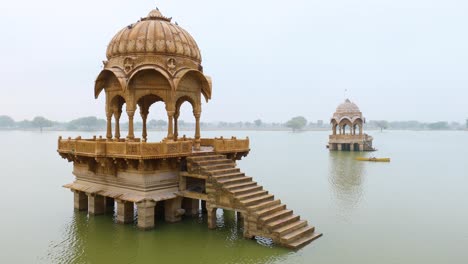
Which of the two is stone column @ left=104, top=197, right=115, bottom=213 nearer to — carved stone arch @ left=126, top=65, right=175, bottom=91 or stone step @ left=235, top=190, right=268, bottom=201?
carved stone arch @ left=126, top=65, right=175, bottom=91

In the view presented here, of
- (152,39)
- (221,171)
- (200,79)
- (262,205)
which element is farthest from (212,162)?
(152,39)

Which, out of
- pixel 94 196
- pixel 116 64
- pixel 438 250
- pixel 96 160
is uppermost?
pixel 116 64

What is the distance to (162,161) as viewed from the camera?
14500 mm

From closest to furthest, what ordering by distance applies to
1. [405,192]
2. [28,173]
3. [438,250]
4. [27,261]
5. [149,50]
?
[27,261]
[438,250]
[149,50]
[405,192]
[28,173]

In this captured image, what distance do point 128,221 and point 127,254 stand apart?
3.13 metres

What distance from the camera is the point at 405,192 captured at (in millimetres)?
23781

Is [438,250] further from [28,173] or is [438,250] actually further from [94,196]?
[28,173]

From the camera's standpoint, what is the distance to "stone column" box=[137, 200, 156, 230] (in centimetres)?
1405

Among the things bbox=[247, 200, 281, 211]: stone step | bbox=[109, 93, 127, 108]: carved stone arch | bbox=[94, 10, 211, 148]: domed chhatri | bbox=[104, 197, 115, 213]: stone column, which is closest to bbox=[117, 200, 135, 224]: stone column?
bbox=[104, 197, 115, 213]: stone column

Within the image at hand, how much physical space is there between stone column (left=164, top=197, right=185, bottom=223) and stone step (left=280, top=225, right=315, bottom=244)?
4606mm

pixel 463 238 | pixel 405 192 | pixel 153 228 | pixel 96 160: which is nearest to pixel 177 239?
pixel 153 228

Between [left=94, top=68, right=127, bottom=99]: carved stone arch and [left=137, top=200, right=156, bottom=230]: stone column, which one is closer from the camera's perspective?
[left=137, top=200, right=156, bottom=230]: stone column

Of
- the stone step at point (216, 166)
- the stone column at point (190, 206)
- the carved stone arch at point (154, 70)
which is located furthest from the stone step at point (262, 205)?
the carved stone arch at point (154, 70)

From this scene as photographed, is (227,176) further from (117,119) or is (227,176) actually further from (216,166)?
(117,119)
